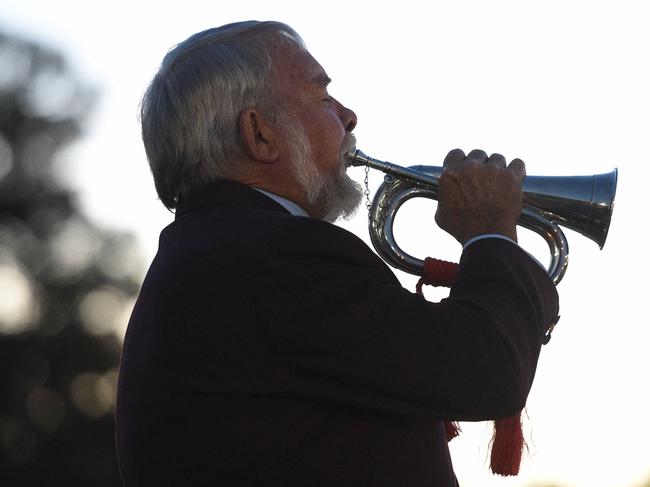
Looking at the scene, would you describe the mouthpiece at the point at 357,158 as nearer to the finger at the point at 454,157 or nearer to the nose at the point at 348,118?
the nose at the point at 348,118

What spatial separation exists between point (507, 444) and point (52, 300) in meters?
23.6

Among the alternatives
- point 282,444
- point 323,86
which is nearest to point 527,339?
point 282,444

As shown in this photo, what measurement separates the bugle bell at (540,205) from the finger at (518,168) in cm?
32

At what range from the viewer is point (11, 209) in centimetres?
2675

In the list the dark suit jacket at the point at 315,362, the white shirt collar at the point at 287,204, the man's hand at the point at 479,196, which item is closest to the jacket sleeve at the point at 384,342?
the dark suit jacket at the point at 315,362

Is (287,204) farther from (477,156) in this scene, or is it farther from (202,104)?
(477,156)

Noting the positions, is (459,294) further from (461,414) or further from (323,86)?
(323,86)

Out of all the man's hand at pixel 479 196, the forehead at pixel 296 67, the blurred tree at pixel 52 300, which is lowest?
the man's hand at pixel 479 196

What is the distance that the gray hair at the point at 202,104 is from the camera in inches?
130

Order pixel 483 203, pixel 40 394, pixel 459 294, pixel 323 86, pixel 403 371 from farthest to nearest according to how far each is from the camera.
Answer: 1. pixel 40 394
2. pixel 323 86
3. pixel 483 203
4. pixel 459 294
5. pixel 403 371

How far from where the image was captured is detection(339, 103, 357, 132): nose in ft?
11.6

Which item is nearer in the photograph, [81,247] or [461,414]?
[461,414]

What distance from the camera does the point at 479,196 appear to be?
313cm

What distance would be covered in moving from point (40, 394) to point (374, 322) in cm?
2327
